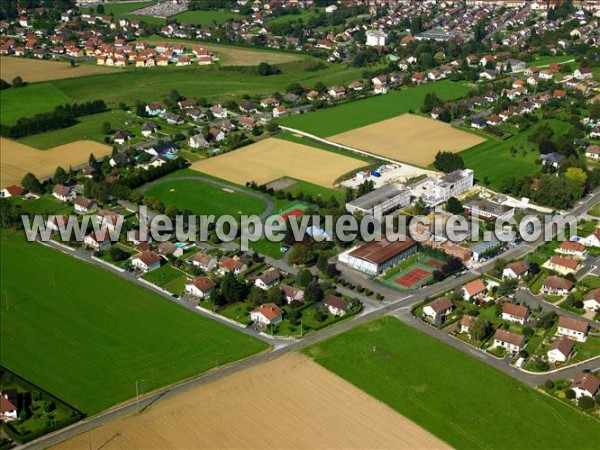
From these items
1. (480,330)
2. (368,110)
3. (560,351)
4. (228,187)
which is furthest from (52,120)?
(560,351)

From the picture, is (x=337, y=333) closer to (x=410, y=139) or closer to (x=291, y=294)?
(x=291, y=294)

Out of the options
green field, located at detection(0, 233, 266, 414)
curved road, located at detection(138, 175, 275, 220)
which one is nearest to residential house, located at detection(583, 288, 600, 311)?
green field, located at detection(0, 233, 266, 414)

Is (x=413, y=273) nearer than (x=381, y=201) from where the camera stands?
Yes

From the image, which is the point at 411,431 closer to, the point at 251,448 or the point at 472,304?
the point at 251,448

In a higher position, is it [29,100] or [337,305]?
[29,100]

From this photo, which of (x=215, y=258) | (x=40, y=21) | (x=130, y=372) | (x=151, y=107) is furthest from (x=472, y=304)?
(x=40, y=21)

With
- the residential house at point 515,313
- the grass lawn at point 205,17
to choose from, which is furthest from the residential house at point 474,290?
the grass lawn at point 205,17
